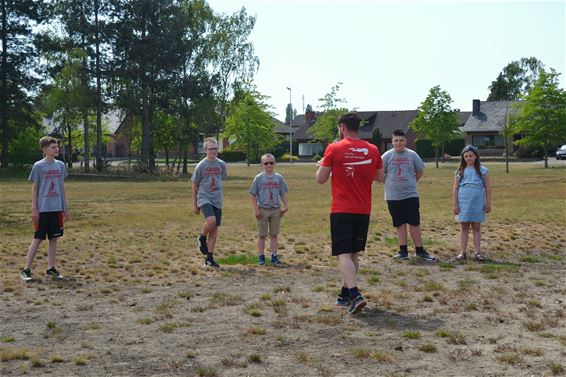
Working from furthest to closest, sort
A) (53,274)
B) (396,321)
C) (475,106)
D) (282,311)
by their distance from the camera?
(475,106) → (53,274) → (282,311) → (396,321)

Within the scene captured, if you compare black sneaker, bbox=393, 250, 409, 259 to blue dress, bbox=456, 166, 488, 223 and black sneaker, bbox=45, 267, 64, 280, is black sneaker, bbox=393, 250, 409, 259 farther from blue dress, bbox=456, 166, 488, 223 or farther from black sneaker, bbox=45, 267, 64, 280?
black sneaker, bbox=45, 267, 64, 280

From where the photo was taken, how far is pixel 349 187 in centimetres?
692

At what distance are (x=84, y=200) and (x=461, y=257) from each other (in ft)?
57.9

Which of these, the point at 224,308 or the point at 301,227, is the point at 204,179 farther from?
the point at 301,227

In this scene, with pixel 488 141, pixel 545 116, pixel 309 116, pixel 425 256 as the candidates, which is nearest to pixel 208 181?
pixel 425 256

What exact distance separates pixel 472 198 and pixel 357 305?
446cm

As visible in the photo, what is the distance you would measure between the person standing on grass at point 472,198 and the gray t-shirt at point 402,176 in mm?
688

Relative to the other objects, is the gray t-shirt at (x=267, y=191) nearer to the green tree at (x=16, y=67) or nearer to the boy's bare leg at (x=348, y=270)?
the boy's bare leg at (x=348, y=270)

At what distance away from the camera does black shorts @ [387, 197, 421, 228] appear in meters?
10.3

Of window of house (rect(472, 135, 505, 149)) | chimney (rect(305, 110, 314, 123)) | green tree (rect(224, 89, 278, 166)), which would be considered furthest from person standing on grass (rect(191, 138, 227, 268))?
chimney (rect(305, 110, 314, 123))

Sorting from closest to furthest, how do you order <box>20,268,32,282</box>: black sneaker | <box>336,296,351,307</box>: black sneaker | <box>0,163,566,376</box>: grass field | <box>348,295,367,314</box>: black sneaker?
<box>0,163,566,376</box>: grass field, <box>348,295,367,314</box>: black sneaker, <box>336,296,351,307</box>: black sneaker, <box>20,268,32,282</box>: black sneaker

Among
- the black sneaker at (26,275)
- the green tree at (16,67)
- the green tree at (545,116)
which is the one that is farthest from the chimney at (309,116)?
the black sneaker at (26,275)

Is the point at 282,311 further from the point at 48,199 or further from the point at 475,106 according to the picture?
the point at 475,106

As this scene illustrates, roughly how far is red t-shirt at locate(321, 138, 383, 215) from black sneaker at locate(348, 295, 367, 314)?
0.87 m
